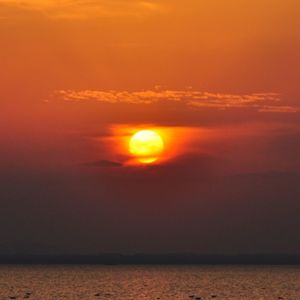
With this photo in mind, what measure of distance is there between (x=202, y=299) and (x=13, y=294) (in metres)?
38.6

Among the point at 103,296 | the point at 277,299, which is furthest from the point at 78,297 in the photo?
the point at 277,299

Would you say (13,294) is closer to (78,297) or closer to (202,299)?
(78,297)

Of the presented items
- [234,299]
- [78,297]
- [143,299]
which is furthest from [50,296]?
[234,299]

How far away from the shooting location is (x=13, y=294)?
198250 mm

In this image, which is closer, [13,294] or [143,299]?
[143,299]

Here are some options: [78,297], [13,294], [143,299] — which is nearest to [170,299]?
[143,299]

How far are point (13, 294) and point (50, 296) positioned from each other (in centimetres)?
874

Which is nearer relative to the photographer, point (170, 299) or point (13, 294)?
point (170, 299)

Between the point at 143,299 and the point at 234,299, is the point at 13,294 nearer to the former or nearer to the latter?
the point at 143,299

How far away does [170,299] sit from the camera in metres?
185

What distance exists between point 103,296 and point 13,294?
62.0 feet

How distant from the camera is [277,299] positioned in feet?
620

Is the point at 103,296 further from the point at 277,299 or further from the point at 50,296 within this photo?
the point at 277,299

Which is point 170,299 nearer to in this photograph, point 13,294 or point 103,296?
point 103,296
